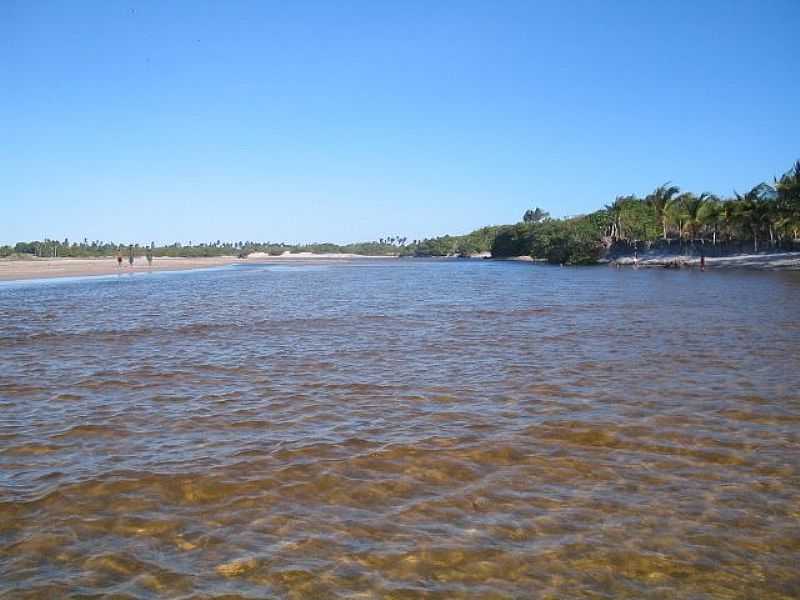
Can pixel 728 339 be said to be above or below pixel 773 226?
below

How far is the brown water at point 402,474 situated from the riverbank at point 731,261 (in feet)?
187

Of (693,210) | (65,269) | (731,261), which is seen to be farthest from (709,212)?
(65,269)

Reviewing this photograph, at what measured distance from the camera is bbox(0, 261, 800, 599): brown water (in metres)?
3.54

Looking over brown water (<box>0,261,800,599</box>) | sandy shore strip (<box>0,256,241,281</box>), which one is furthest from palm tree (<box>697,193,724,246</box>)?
sandy shore strip (<box>0,256,241,281</box>)

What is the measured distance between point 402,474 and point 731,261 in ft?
244

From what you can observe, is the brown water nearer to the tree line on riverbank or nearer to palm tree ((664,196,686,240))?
the tree line on riverbank

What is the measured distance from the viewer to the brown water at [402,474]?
3.54 meters

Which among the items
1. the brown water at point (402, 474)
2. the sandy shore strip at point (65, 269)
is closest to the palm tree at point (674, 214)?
the sandy shore strip at point (65, 269)

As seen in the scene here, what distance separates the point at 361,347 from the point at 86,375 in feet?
18.1

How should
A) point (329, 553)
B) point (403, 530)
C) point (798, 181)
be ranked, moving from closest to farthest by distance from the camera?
point (329, 553)
point (403, 530)
point (798, 181)

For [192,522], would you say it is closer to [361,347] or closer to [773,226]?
[361,347]

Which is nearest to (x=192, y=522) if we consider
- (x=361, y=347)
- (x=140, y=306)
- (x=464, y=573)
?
(x=464, y=573)

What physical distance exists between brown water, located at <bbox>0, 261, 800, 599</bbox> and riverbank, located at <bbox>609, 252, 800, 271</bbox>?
56994 mm

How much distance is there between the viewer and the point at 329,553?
376 cm
